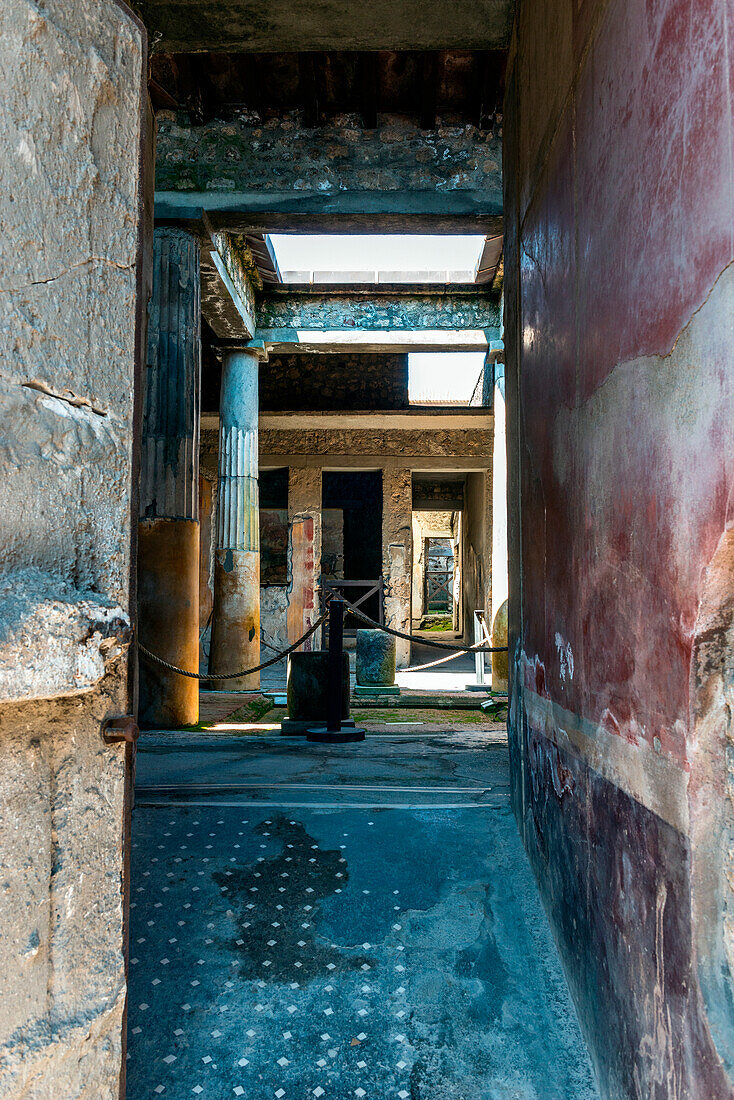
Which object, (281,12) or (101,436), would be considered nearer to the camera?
(101,436)

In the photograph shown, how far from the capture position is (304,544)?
519 inches

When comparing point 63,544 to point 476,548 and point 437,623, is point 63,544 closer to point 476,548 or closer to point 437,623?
point 476,548

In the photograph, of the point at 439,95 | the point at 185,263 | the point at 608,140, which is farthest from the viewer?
the point at 185,263

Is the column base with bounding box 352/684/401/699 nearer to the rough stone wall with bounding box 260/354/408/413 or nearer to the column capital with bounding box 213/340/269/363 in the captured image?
the column capital with bounding box 213/340/269/363

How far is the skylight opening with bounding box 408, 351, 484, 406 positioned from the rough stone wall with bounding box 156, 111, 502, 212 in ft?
21.0

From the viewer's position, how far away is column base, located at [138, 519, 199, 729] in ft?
18.6

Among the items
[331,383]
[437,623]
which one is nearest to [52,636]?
[331,383]

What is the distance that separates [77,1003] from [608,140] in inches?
72.9

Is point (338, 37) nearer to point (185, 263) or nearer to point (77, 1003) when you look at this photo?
point (185, 263)

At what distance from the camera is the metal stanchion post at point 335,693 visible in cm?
483

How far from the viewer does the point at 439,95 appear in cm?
557

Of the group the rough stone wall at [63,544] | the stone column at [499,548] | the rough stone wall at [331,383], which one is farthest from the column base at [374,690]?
the rough stone wall at [63,544]

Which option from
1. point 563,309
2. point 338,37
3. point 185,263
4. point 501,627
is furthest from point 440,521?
point 563,309

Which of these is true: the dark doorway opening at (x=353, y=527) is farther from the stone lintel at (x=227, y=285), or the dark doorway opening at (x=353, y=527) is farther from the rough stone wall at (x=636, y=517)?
the rough stone wall at (x=636, y=517)
